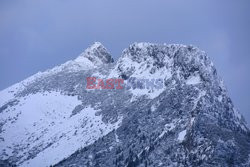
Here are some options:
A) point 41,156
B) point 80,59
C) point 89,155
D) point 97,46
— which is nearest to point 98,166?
point 89,155

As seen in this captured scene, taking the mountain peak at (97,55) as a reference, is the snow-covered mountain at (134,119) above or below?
below

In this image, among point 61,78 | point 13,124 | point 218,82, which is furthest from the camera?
point 61,78

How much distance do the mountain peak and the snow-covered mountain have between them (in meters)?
23.6

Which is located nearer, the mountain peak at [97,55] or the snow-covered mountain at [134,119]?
the snow-covered mountain at [134,119]

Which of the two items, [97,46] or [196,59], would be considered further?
[97,46]

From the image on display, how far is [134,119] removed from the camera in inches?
3098

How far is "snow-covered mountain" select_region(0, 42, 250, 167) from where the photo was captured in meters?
61.1

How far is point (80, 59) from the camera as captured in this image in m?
142

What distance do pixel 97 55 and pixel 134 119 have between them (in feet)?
238

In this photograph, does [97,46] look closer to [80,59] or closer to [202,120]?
[80,59]

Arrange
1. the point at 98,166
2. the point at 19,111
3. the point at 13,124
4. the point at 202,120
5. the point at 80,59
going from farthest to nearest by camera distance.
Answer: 1. the point at 80,59
2. the point at 19,111
3. the point at 13,124
4. the point at 98,166
5. the point at 202,120

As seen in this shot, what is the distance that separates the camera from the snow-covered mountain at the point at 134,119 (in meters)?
61.1

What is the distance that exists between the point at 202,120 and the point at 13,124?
59264 mm

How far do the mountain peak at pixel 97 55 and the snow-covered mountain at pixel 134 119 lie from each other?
23.6 metres
